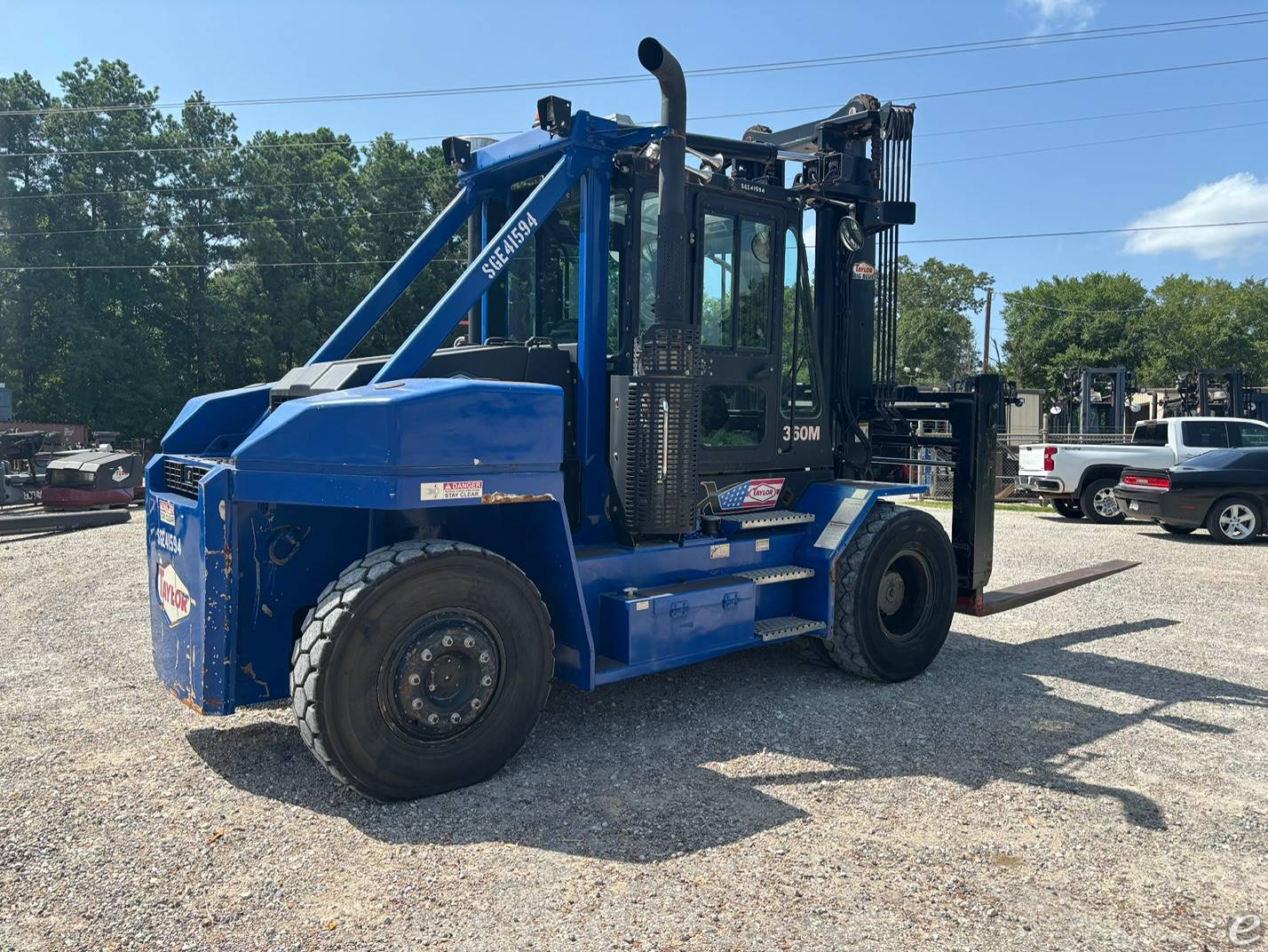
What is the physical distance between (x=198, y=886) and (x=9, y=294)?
37.1 meters

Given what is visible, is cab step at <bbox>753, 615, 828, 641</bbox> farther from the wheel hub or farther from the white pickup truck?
the white pickup truck

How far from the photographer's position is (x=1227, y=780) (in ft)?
15.6

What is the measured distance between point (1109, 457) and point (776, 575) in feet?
43.9

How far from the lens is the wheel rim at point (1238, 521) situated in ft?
46.9

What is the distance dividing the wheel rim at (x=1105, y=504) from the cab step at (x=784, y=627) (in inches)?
519

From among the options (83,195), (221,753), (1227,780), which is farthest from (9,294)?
(1227,780)

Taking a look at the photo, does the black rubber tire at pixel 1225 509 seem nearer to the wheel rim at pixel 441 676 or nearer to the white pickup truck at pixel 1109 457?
the white pickup truck at pixel 1109 457

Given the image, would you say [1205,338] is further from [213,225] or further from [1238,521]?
[213,225]

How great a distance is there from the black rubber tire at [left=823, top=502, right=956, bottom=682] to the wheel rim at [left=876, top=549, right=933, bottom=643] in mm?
13

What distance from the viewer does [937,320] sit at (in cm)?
6481

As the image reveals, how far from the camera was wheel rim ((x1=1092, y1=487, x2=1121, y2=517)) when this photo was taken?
669 inches

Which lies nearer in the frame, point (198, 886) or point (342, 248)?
point (198, 886)

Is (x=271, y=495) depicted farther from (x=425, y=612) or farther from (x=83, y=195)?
(x=83, y=195)

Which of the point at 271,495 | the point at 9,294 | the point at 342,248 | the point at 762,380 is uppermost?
the point at 342,248
